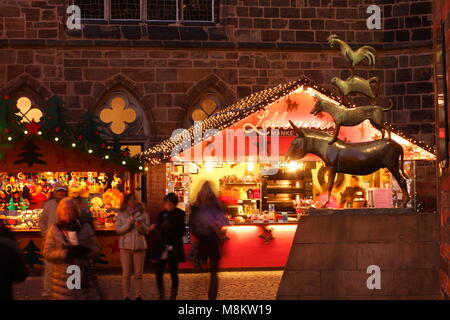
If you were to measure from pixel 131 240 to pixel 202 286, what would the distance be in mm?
2453

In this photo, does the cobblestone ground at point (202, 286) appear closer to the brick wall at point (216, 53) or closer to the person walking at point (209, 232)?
the person walking at point (209, 232)

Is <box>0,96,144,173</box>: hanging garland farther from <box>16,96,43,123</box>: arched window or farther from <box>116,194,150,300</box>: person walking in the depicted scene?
<box>116,194,150,300</box>: person walking

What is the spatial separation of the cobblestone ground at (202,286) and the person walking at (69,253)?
3187mm

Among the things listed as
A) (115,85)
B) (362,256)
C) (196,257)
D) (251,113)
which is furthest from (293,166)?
(362,256)

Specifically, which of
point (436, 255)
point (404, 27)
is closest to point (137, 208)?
point (436, 255)

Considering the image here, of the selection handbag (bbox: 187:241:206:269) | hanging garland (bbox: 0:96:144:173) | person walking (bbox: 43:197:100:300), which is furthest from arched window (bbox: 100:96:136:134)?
person walking (bbox: 43:197:100:300)

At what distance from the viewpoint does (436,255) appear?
28.3 feet

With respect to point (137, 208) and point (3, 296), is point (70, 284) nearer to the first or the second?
point (3, 296)

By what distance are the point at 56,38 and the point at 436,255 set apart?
12131 mm

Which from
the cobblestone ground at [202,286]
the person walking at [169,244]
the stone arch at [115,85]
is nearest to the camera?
the person walking at [169,244]

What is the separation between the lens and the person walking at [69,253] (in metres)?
7.68

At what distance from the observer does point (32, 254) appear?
14477mm

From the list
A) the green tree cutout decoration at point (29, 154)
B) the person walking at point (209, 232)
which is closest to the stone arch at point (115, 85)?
the green tree cutout decoration at point (29, 154)

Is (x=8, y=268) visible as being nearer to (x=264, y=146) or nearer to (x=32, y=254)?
(x=32, y=254)
